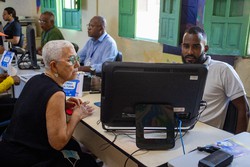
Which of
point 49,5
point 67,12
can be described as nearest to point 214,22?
point 67,12

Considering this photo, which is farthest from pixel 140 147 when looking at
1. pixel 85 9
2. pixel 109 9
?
pixel 85 9

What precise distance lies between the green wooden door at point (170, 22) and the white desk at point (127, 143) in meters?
1.46

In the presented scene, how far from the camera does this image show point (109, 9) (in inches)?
167

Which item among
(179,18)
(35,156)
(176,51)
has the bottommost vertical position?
(35,156)

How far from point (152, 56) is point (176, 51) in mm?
438

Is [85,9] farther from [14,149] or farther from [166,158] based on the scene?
[166,158]

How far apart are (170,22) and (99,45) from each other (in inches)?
36.7

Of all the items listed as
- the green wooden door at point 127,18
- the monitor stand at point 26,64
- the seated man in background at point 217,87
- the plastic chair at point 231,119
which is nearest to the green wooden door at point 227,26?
the seated man in background at point 217,87

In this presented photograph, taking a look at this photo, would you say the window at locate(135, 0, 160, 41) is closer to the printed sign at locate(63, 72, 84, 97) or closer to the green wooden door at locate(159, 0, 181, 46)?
the green wooden door at locate(159, 0, 181, 46)

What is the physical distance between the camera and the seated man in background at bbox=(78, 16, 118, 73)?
3396 millimetres

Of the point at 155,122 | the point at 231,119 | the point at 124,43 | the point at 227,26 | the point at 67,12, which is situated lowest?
the point at 231,119

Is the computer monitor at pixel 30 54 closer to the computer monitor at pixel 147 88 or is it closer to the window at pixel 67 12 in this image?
the window at pixel 67 12

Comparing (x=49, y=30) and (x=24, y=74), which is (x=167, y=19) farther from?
(x=49, y=30)

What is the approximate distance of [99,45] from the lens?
350cm
